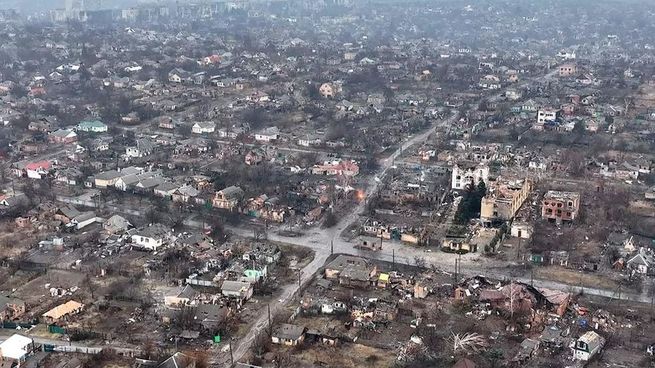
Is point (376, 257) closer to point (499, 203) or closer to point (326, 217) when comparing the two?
point (326, 217)

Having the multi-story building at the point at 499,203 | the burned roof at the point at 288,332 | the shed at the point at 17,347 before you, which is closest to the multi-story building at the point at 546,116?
the multi-story building at the point at 499,203

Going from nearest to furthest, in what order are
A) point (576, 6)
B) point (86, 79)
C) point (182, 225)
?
point (182, 225), point (86, 79), point (576, 6)

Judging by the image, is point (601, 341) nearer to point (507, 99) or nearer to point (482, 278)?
point (482, 278)

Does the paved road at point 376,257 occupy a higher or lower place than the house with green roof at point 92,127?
lower

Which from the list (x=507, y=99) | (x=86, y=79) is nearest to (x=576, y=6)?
(x=507, y=99)

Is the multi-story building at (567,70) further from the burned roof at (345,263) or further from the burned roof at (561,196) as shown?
the burned roof at (345,263)

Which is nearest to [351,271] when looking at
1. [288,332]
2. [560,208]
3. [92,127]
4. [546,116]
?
[288,332]

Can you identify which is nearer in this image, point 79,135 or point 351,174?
point 351,174
